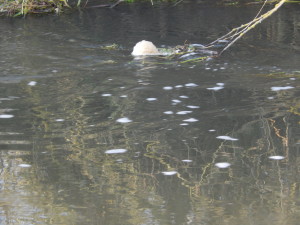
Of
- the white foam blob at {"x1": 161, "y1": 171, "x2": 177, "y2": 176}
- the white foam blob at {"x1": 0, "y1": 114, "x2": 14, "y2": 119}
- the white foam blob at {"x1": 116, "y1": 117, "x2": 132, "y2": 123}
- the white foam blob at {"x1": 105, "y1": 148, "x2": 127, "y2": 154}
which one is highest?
the white foam blob at {"x1": 0, "y1": 114, "x2": 14, "y2": 119}

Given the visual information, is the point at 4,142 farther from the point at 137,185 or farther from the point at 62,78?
the point at 62,78

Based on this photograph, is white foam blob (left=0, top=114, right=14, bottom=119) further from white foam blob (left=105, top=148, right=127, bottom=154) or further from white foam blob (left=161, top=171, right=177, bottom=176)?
white foam blob (left=161, top=171, right=177, bottom=176)

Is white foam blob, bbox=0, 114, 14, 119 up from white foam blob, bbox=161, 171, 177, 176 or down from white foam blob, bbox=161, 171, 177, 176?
Result: up

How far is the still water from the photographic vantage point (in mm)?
4160

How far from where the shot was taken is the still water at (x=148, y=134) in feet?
13.6

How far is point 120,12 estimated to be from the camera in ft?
47.2

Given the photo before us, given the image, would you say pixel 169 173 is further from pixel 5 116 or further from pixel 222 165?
pixel 5 116

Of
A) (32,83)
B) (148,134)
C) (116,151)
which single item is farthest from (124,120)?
(32,83)

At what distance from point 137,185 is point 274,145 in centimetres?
147

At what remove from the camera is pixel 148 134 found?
5695 millimetres

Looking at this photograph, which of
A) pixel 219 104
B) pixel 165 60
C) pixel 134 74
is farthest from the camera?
pixel 165 60

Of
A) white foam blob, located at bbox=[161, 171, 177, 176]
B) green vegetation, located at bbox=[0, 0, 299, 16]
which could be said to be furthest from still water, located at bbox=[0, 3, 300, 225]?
green vegetation, located at bbox=[0, 0, 299, 16]

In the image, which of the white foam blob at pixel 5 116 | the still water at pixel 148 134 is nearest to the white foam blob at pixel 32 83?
the still water at pixel 148 134

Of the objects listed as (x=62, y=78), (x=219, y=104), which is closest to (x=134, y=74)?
(x=62, y=78)
